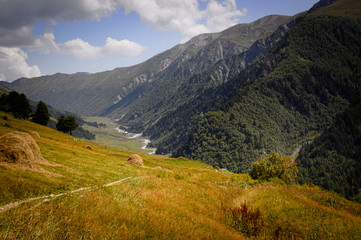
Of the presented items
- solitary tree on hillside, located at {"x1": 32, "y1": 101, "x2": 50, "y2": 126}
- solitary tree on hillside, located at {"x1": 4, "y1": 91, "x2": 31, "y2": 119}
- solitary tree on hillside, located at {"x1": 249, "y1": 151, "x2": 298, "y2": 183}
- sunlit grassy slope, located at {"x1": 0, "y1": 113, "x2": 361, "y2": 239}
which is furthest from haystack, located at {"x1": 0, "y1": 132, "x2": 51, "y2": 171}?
solitary tree on hillside, located at {"x1": 32, "y1": 101, "x2": 50, "y2": 126}

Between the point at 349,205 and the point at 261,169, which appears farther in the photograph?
the point at 261,169

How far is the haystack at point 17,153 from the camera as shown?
13.9 metres

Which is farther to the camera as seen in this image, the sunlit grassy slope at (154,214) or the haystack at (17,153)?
the haystack at (17,153)

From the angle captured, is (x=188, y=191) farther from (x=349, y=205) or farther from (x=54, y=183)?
(x=349, y=205)

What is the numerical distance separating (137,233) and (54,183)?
810cm

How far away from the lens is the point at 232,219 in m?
13.3

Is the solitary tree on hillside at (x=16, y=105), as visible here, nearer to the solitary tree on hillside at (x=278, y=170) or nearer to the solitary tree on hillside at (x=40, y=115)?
the solitary tree on hillside at (x=40, y=115)

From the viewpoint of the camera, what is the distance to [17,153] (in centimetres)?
1441

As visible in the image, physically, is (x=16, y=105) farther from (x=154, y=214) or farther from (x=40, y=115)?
(x=154, y=214)

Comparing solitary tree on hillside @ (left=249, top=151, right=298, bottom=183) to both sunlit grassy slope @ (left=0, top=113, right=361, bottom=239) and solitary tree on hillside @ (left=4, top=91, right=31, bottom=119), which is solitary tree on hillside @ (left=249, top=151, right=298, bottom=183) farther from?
solitary tree on hillside @ (left=4, top=91, right=31, bottom=119)

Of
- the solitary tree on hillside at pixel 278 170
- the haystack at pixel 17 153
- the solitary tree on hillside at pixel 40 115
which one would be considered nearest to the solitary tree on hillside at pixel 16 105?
the solitary tree on hillside at pixel 40 115

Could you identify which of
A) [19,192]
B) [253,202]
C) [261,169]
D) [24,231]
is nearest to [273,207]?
[253,202]

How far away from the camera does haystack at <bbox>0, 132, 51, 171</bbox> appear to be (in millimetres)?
13859

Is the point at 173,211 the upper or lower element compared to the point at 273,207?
upper
